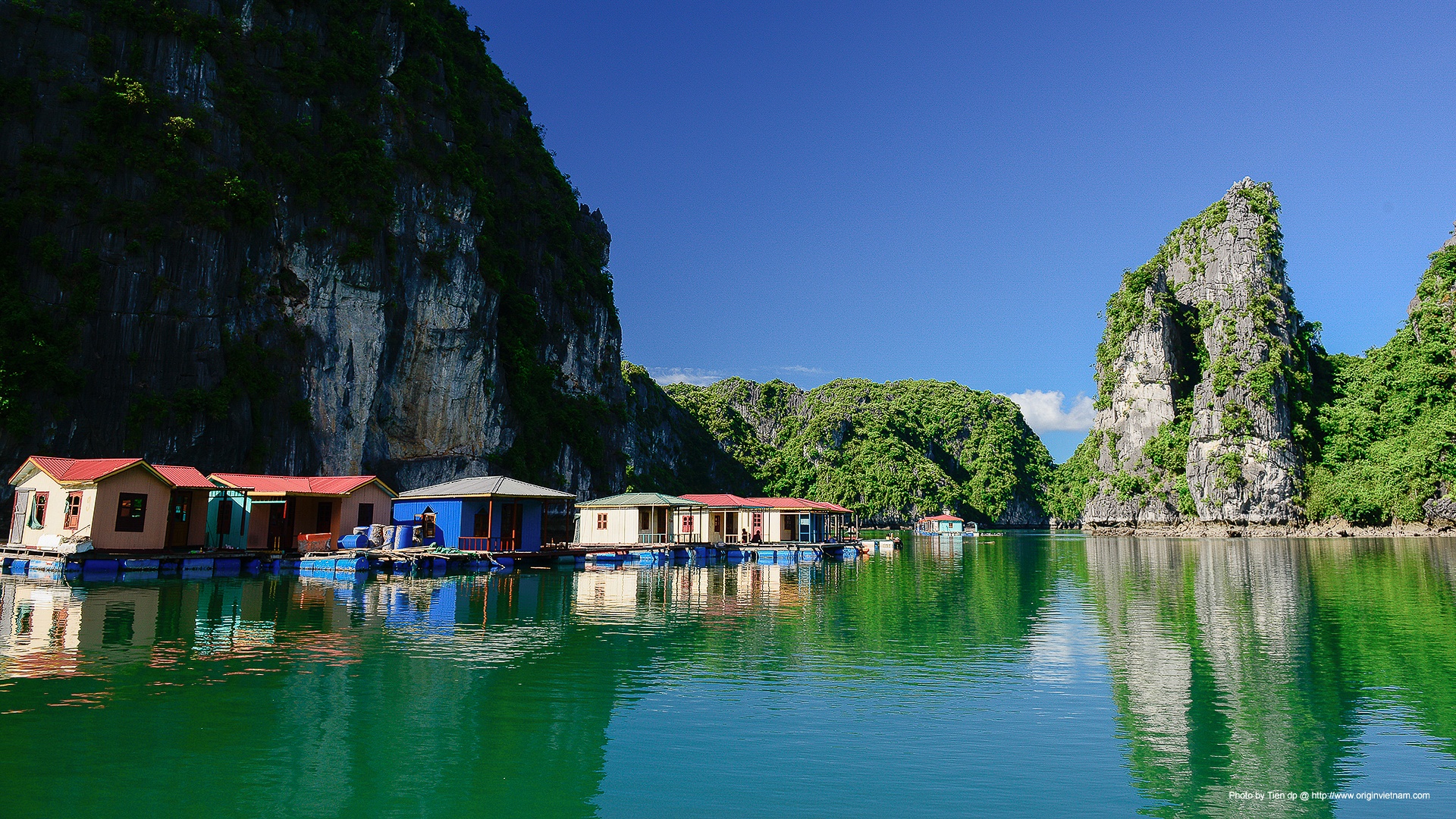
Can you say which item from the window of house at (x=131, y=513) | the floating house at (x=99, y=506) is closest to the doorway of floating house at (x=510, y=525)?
the floating house at (x=99, y=506)

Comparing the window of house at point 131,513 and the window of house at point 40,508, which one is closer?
the window of house at point 131,513

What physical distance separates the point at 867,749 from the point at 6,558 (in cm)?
3741

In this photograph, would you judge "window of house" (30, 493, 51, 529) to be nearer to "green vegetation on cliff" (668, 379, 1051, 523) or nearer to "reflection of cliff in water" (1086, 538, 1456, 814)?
"reflection of cliff in water" (1086, 538, 1456, 814)

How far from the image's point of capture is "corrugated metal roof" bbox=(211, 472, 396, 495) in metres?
42.0

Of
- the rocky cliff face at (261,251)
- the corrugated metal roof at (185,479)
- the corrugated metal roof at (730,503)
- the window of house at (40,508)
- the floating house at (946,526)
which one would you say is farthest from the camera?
the floating house at (946,526)

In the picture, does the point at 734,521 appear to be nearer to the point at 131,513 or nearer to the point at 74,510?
the point at 131,513

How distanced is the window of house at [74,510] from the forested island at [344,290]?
485 inches

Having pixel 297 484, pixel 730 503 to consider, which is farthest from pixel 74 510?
pixel 730 503

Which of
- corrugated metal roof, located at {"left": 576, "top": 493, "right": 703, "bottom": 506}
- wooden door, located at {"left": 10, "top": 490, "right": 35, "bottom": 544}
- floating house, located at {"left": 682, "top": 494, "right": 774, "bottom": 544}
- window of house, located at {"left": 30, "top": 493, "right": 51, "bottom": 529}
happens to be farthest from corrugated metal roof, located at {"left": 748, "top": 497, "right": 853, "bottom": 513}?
wooden door, located at {"left": 10, "top": 490, "right": 35, "bottom": 544}

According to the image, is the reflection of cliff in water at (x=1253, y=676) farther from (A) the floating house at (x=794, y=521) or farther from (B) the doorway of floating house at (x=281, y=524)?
(B) the doorway of floating house at (x=281, y=524)

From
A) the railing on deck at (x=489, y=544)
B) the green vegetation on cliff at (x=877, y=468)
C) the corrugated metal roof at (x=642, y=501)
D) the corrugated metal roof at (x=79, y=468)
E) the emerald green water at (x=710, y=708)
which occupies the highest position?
the green vegetation on cliff at (x=877, y=468)

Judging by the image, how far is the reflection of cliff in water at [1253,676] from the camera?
1068cm

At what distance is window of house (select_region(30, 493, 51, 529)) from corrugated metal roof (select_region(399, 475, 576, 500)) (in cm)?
1536

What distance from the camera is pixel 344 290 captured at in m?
58.5
